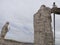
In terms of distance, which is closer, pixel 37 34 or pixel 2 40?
pixel 37 34

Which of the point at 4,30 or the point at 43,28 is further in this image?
the point at 4,30

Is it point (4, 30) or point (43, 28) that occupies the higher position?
point (43, 28)

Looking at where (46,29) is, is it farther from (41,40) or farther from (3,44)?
(3,44)

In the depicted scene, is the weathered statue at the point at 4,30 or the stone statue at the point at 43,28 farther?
the weathered statue at the point at 4,30

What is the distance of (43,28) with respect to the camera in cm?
1327

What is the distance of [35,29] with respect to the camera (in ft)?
44.4

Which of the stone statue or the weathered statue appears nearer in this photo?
the stone statue

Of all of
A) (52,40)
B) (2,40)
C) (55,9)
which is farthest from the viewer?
(2,40)

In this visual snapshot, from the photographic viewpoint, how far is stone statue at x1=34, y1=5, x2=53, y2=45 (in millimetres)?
13125

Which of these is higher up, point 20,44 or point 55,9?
point 55,9

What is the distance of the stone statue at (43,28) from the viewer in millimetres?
13125

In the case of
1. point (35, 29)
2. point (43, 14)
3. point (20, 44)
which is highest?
point (43, 14)

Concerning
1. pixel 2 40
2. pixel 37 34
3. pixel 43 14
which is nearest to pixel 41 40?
pixel 37 34

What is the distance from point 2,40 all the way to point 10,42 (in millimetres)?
856
